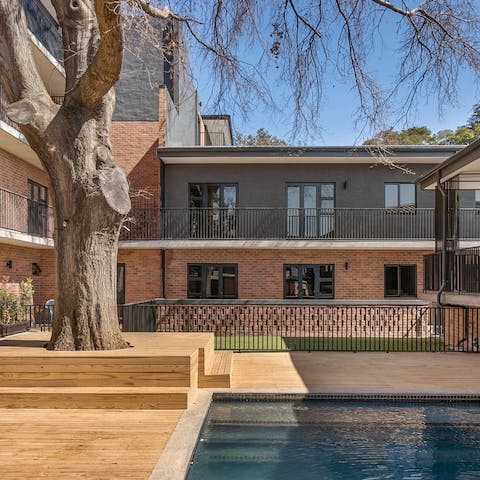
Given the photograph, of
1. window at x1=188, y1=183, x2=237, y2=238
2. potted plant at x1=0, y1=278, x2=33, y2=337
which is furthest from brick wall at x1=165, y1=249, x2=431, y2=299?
potted plant at x1=0, y1=278, x2=33, y2=337

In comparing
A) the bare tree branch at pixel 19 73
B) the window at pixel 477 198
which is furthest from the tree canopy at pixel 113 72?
the window at pixel 477 198

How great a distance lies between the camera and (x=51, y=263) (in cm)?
1822

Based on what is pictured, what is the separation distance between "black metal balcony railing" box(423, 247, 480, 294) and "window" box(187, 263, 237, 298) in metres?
6.94

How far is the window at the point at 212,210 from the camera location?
17875 mm

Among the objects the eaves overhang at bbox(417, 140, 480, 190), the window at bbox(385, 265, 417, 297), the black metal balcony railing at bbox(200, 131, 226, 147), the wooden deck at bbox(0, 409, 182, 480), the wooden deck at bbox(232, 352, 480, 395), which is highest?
the black metal balcony railing at bbox(200, 131, 226, 147)

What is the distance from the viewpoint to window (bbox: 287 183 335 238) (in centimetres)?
1786

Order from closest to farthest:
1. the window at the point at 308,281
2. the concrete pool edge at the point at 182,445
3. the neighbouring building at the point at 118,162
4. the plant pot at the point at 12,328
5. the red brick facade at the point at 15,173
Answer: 1. the concrete pool edge at the point at 182,445
2. the plant pot at the point at 12,328
3. the red brick facade at the point at 15,173
4. the neighbouring building at the point at 118,162
5. the window at the point at 308,281

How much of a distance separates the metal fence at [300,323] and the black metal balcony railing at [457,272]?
0.93m

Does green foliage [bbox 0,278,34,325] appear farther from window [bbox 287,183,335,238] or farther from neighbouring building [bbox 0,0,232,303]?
window [bbox 287,183,335,238]

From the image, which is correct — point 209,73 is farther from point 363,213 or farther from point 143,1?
point 363,213

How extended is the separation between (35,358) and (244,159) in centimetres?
1194

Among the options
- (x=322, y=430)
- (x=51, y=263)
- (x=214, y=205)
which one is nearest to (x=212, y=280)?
(x=214, y=205)

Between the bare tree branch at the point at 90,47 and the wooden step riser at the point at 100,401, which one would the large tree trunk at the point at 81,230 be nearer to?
the bare tree branch at the point at 90,47

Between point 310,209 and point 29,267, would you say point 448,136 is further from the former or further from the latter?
point 29,267
